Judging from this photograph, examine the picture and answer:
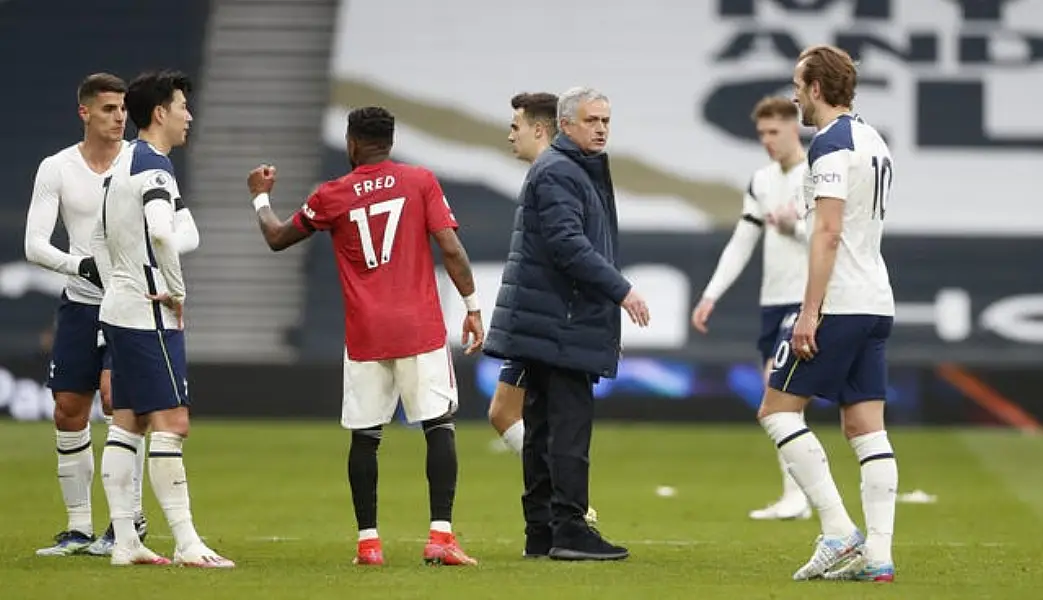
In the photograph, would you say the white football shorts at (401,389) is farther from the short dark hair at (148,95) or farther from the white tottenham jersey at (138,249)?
the short dark hair at (148,95)

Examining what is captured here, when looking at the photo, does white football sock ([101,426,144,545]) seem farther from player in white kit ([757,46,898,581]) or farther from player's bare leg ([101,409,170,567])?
player in white kit ([757,46,898,581])

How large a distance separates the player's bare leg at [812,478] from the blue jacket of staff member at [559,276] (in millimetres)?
927

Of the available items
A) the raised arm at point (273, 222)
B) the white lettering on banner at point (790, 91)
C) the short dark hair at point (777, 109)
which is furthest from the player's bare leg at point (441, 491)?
the white lettering on banner at point (790, 91)

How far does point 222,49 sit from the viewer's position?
26.2 meters

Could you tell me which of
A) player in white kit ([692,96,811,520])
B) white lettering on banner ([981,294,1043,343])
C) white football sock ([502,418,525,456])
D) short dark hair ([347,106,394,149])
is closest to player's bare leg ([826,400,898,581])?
white football sock ([502,418,525,456])

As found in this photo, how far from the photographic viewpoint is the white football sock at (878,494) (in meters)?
8.23

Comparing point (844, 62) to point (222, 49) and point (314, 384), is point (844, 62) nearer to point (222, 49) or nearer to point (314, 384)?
point (314, 384)

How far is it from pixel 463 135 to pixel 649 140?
244cm

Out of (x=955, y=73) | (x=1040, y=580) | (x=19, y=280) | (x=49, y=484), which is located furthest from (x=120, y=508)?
(x=955, y=73)

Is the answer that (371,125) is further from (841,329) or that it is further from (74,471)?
(74,471)

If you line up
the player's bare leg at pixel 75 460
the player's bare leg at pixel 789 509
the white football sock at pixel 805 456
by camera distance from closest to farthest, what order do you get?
the white football sock at pixel 805 456 → the player's bare leg at pixel 75 460 → the player's bare leg at pixel 789 509

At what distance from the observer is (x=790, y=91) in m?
24.9

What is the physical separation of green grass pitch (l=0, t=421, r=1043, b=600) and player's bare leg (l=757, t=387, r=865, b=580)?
19 centimetres

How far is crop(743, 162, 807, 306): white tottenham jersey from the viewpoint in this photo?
38.8 ft
